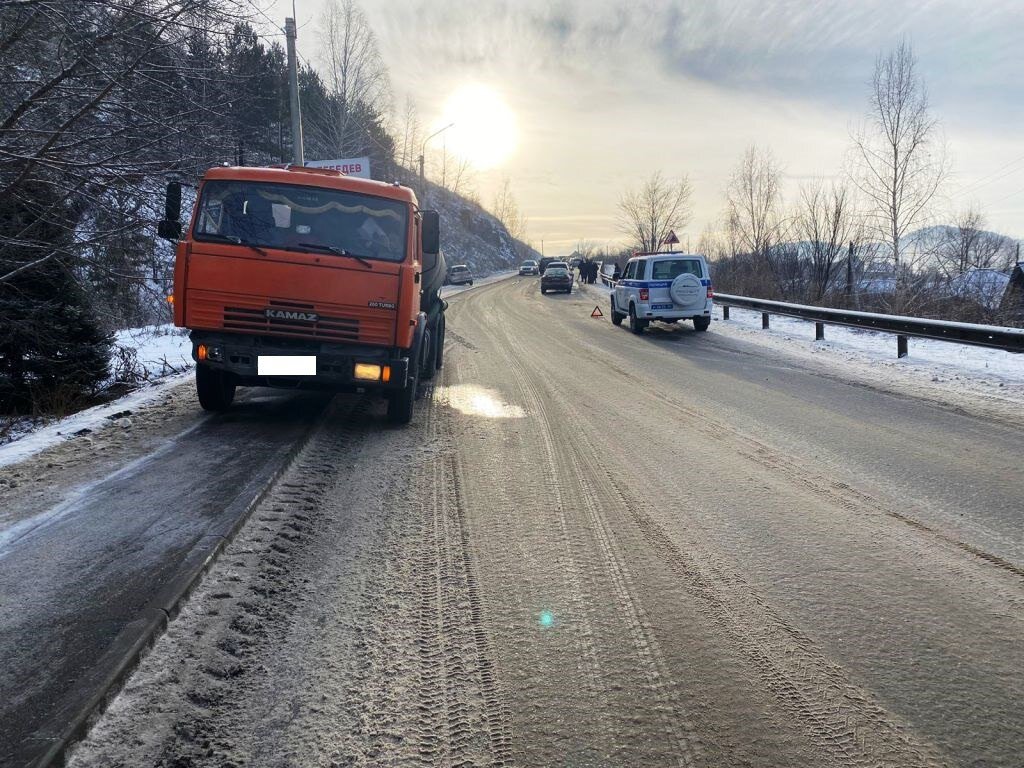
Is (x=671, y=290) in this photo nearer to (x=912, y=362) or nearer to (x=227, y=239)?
(x=912, y=362)

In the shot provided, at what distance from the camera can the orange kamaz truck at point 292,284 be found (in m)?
6.09

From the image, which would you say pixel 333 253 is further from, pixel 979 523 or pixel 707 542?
pixel 979 523

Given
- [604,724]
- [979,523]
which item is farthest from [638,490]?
[604,724]

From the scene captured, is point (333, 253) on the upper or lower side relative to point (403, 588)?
upper

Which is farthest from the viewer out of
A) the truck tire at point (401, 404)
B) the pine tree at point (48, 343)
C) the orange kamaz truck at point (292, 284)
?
the pine tree at point (48, 343)

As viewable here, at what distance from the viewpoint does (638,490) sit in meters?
4.82

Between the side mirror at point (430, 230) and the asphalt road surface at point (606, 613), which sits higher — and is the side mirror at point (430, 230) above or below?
above

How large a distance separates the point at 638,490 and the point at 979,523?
84.0 inches

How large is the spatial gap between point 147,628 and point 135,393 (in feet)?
22.7

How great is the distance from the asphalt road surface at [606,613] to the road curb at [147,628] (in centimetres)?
6

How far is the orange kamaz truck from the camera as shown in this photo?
6086mm

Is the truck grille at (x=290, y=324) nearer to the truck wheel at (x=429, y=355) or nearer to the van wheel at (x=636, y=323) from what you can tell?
the truck wheel at (x=429, y=355)

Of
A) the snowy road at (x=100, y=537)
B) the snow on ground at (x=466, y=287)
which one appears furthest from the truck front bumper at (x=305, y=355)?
the snow on ground at (x=466, y=287)

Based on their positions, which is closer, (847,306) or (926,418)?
(926,418)
